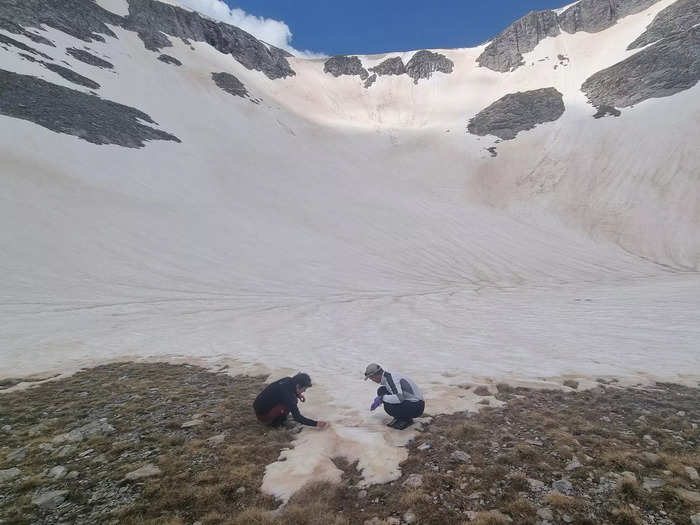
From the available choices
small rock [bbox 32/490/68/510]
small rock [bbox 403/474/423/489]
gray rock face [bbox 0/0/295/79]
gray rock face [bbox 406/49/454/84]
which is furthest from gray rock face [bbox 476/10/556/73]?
small rock [bbox 32/490/68/510]

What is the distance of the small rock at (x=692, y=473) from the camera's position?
12.4 ft

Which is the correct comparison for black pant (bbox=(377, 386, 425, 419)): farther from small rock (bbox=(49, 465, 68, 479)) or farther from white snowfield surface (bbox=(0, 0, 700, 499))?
small rock (bbox=(49, 465, 68, 479))

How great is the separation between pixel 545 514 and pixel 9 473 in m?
6.31

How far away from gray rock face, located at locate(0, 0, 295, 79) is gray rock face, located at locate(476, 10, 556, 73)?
44905 mm

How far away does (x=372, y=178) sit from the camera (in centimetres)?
4400

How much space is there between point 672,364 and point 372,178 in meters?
38.6

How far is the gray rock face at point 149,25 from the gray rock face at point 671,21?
6507cm

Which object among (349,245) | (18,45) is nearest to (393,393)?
(349,245)

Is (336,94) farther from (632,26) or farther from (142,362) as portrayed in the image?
(142,362)

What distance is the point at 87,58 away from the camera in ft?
149

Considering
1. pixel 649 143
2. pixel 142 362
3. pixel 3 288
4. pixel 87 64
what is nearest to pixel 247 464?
pixel 142 362

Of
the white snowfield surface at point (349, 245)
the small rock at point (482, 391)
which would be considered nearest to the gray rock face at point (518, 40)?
the white snowfield surface at point (349, 245)

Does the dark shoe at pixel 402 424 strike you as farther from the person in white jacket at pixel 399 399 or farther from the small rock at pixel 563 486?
the small rock at pixel 563 486

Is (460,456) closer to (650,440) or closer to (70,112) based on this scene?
(650,440)
